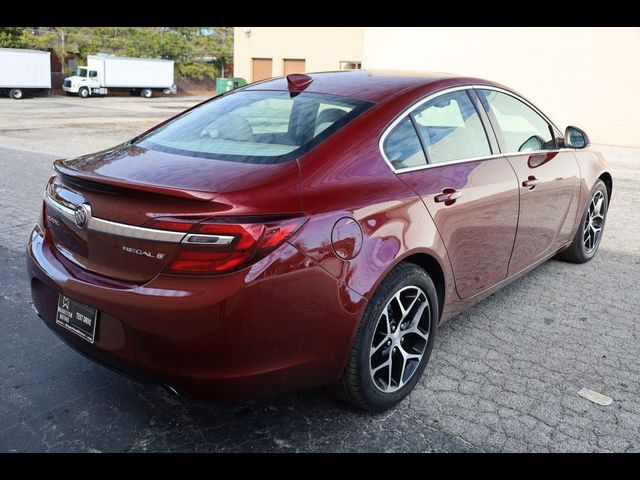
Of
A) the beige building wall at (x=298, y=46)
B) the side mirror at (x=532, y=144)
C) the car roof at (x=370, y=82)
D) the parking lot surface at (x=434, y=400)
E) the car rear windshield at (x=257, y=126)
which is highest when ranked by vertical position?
the beige building wall at (x=298, y=46)

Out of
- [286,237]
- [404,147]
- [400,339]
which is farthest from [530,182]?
[286,237]

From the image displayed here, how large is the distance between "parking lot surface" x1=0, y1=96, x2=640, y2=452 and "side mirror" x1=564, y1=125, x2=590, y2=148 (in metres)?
1.10

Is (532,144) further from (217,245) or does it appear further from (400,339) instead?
(217,245)

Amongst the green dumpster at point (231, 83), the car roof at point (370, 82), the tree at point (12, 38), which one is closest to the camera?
the car roof at point (370, 82)

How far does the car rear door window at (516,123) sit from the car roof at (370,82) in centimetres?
16

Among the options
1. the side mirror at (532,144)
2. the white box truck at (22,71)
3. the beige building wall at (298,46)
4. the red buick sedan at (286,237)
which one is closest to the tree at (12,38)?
the white box truck at (22,71)

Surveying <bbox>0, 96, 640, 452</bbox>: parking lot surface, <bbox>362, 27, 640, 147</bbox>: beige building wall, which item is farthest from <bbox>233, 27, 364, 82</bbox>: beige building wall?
<bbox>0, 96, 640, 452</bbox>: parking lot surface

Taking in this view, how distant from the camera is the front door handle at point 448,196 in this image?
299 cm

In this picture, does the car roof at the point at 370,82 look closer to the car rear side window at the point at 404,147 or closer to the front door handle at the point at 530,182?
the car rear side window at the point at 404,147

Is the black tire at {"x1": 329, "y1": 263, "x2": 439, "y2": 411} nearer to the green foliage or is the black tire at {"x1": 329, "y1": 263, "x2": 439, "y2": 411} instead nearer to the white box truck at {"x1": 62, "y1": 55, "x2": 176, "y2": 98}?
the white box truck at {"x1": 62, "y1": 55, "x2": 176, "y2": 98}

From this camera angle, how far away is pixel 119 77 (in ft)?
125

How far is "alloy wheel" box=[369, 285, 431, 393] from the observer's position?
2.77 m
